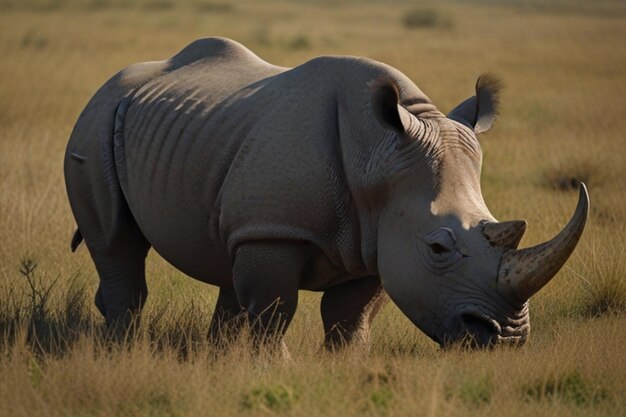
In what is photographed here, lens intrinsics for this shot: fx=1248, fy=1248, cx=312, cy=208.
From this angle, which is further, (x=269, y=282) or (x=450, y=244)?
(x=269, y=282)

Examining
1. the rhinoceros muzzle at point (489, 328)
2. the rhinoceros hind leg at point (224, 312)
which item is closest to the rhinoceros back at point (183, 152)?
the rhinoceros hind leg at point (224, 312)

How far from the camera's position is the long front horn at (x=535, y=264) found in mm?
5258

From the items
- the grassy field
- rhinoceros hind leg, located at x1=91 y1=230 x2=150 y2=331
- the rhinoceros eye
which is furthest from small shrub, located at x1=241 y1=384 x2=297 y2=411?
rhinoceros hind leg, located at x1=91 y1=230 x2=150 y2=331

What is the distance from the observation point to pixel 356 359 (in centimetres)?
580

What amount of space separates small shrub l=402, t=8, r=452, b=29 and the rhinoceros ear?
3610 centimetres

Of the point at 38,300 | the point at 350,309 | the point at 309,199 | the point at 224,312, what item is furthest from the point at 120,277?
the point at 309,199

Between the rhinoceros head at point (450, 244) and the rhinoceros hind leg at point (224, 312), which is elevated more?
the rhinoceros head at point (450, 244)

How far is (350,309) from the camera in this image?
644 cm

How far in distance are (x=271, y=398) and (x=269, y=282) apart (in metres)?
0.82

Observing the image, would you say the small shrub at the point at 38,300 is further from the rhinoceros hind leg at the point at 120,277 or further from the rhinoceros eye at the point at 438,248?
the rhinoceros eye at the point at 438,248

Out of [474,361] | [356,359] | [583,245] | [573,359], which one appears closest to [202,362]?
[356,359]

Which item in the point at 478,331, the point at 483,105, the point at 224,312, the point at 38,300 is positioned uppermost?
the point at 483,105

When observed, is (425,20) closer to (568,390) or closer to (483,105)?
(483,105)

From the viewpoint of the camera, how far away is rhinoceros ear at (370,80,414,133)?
561 cm
